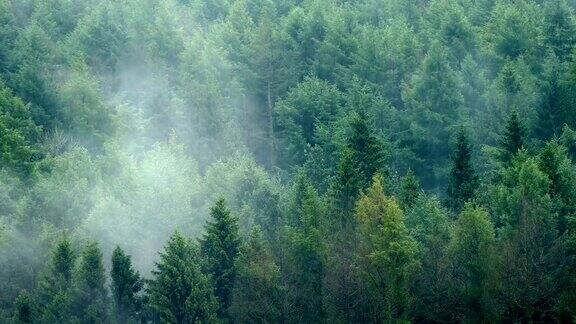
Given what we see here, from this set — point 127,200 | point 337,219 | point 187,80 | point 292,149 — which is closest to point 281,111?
point 292,149

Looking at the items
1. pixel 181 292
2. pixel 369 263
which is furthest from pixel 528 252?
pixel 181 292

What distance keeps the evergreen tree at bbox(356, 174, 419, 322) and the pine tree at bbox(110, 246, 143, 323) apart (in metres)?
12.8

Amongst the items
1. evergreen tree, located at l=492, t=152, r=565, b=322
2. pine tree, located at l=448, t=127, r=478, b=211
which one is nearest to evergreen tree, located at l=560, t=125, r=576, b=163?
pine tree, located at l=448, t=127, r=478, b=211

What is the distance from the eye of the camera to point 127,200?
2256 inches

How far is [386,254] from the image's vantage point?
146 ft

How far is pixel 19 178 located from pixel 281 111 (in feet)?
72.7

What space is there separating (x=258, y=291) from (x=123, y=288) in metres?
7.64

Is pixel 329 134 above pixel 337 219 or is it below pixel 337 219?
above

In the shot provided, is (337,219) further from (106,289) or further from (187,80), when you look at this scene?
(187,80)

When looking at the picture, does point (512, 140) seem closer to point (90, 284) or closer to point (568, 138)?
point (568, 138)

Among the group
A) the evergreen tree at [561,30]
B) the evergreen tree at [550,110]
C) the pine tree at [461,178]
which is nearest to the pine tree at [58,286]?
the pine tree at [461,178]

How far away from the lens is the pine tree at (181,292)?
46625 mm

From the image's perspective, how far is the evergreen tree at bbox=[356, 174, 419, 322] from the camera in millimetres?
44469

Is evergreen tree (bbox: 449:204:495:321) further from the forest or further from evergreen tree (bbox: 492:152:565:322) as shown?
evergreen tree (bbox: 492:152:565:322)
